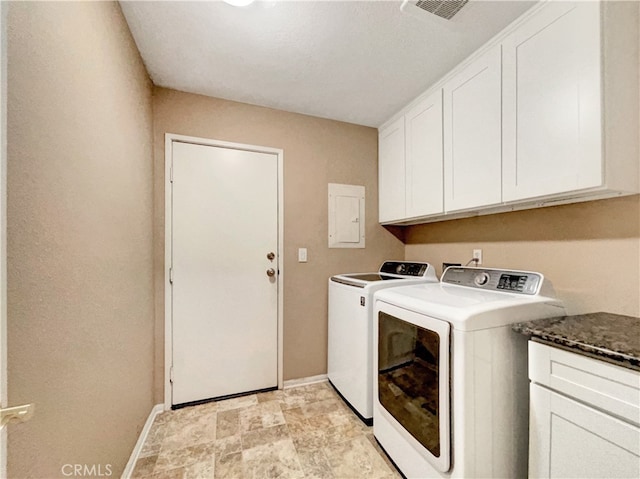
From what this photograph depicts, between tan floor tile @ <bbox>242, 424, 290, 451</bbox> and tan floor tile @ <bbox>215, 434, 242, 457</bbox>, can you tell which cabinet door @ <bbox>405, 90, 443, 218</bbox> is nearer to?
tan floor tile @ <bbox>242, 424, 290, 451</bbox>

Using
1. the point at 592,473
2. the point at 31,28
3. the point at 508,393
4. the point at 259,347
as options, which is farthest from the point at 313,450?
the point at 31,28

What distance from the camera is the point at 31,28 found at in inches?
27.3

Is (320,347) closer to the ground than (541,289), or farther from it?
closer to the ground

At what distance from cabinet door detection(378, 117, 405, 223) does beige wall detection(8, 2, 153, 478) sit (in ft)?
6.18

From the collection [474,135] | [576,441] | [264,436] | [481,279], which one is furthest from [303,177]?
[576,441]

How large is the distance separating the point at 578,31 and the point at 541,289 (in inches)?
44.0

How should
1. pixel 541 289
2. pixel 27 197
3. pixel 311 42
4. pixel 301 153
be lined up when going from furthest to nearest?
pixel 301 153
pixel 311 42
pixel 541 289
pixel 27 197

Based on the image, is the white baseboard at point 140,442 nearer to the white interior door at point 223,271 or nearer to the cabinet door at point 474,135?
the white interior door at point 223,271

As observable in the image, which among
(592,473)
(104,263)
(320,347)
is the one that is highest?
(104,263)

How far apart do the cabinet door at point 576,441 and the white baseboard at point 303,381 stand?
1539 millimetres

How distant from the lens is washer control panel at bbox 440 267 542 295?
4.31 ft

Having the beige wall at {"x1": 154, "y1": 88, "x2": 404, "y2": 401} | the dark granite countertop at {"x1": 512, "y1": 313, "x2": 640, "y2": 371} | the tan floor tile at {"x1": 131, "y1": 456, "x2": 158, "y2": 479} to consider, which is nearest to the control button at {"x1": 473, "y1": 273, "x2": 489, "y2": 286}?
the dark granite countertop at {"x1": 512, "y1": 313, "x2": 640, "y2": 371}

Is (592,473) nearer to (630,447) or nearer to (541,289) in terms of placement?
(630,447)

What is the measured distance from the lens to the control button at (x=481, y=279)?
5.06ft
